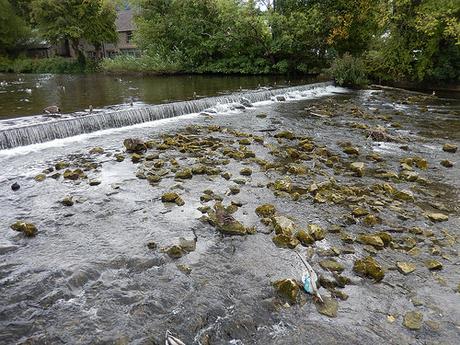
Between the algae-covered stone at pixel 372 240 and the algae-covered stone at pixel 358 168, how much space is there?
118 inches

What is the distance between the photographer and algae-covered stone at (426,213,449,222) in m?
6.51

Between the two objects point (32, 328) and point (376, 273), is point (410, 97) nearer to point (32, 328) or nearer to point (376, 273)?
point (376, 273)

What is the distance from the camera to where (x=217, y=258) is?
5.51 m

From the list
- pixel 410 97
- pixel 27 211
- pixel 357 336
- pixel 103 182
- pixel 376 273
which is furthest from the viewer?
pixel 410 97

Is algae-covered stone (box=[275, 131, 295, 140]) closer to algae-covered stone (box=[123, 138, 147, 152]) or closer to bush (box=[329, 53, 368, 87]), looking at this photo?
algae-covered stone (box=[123, 138, 147, 152])

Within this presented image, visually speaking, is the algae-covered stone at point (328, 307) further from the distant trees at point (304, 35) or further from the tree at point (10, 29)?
the tree at point (10, 29)

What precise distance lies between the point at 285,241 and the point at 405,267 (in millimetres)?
1741

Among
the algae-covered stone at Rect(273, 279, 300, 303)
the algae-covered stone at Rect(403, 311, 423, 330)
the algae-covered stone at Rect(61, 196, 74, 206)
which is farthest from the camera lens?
the algae-covered stone at Rect(61, 196, 74, 206)

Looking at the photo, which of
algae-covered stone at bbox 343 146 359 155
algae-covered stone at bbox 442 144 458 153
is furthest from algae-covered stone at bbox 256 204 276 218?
algae-covered stone at bbox 442 144 458 153

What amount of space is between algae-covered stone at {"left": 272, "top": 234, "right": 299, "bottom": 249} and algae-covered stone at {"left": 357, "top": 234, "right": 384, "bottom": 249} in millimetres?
1023

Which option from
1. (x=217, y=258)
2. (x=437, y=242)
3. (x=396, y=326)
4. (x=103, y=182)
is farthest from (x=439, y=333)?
(x=103, y=182)

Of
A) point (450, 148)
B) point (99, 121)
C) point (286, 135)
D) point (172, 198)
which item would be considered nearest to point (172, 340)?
point (172, 198)

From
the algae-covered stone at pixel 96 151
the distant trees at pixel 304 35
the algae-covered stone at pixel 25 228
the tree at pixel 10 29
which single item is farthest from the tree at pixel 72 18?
the algae-covered stone at pixel 25 228

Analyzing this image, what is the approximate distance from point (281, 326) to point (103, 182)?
18.4 feet
